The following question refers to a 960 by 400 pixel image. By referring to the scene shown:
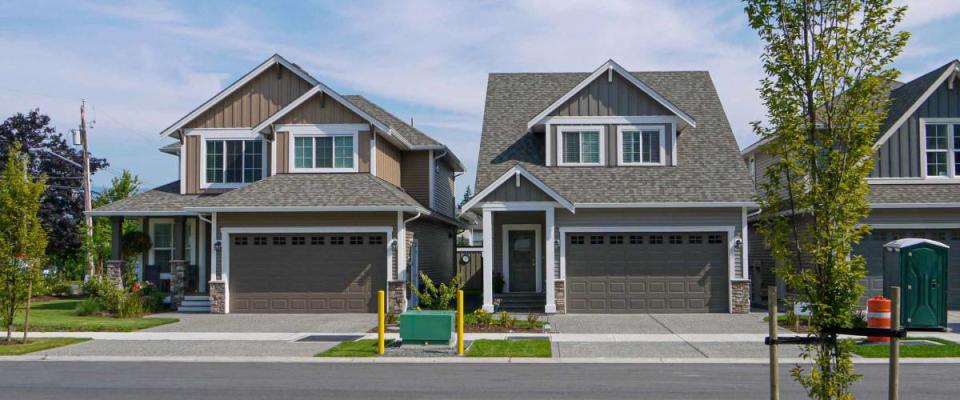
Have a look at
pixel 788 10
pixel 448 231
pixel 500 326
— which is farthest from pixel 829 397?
pixel 448 231

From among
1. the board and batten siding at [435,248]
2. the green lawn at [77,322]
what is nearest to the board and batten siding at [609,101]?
the board and batten siding at [435,248]

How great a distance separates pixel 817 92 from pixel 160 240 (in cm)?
2459

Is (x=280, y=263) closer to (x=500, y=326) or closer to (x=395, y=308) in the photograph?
(x=395, y=308)

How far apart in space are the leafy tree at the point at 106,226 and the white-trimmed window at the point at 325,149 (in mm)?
9755

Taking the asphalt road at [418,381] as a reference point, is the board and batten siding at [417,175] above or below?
above

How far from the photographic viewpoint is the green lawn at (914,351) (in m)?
15.0

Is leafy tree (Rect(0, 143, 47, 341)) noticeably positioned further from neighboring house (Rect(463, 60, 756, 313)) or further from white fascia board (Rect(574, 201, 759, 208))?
white fascia board (Rect(574, 201, 759, 208))

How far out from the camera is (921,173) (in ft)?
79.5

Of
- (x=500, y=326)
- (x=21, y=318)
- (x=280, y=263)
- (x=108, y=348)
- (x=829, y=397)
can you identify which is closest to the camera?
(x=829, y=397)

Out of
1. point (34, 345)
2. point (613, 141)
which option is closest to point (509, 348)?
point (34, 345)

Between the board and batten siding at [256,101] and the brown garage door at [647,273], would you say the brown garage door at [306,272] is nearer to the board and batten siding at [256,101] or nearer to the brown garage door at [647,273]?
the board and batten siding at [256,101]

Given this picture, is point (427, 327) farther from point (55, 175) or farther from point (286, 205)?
point (55, 175)

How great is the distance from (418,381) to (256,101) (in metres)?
16.6

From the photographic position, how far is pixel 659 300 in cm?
2367
